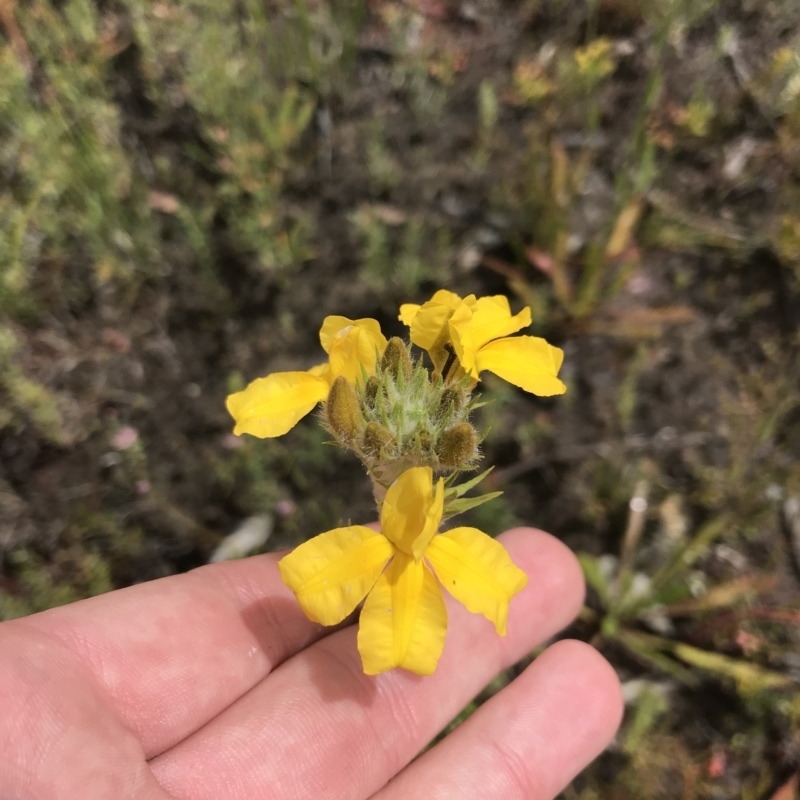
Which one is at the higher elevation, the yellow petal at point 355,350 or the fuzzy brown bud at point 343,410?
the yellow petal at point 355,350

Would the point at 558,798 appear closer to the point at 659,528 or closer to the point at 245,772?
the point at 659,528

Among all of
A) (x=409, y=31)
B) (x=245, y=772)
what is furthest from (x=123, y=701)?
(x=409, y=31)

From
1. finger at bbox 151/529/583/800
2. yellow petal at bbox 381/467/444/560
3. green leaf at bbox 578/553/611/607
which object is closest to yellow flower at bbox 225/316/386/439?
yellow petal at bbox 381/467/444/560

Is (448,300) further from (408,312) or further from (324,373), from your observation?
(324,373)

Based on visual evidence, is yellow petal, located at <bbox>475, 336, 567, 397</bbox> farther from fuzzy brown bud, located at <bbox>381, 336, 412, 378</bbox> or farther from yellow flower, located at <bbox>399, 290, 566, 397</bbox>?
fuzzy brown bud, located at <bbox>381, 336, 412, 378</bbox>

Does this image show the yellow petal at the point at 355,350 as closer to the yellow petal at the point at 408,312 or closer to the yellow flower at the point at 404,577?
the yellow petal at the point at 408,312

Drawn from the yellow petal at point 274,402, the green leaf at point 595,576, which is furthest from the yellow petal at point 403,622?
the green leaf at point 595,576
